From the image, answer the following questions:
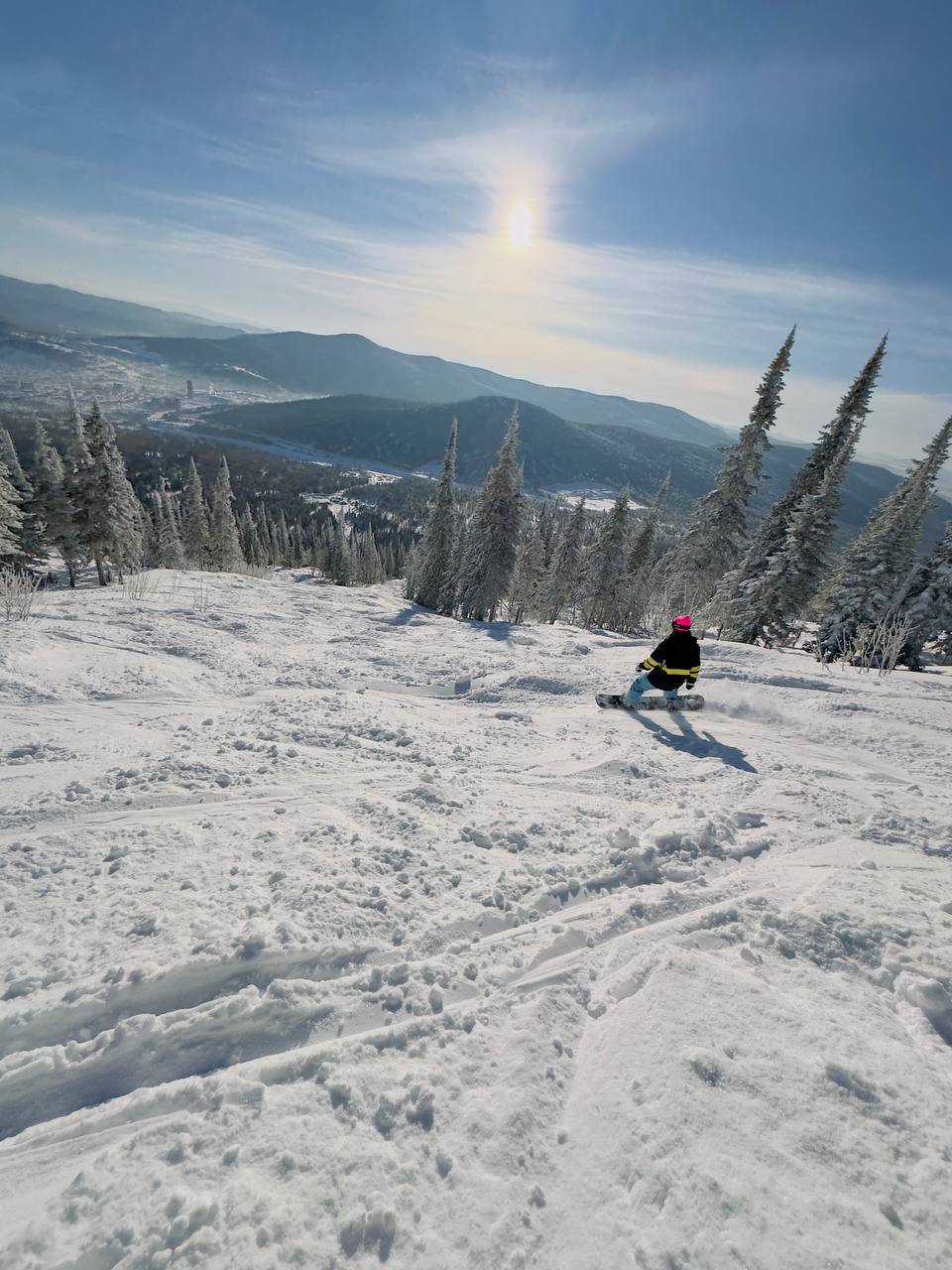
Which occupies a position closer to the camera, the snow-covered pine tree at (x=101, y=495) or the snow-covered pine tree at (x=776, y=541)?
the snow-covered pine tree at (x=776, y=541)

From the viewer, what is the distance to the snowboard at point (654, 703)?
7984 mm

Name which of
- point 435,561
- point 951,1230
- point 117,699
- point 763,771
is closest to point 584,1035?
point 951,1230

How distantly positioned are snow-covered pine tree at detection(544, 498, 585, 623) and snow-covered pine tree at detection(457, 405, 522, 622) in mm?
12653

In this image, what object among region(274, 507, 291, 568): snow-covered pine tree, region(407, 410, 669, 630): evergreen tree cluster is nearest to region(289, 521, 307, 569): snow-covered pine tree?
region(274, 507, 291, 568): snow-covered pine tree

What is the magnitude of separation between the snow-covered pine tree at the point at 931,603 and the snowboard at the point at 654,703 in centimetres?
2019

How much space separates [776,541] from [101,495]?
35.9 meters

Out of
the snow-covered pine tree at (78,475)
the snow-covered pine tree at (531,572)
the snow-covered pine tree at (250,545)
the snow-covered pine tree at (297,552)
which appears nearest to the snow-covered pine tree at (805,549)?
the snow-covered pine tree at (531,572)

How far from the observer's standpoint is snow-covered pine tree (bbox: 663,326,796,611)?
944 inches

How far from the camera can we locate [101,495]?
29.0 m

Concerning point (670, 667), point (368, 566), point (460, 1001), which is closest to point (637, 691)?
point (670, 667)

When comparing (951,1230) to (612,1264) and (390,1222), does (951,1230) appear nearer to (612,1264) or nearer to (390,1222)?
(612,1264)

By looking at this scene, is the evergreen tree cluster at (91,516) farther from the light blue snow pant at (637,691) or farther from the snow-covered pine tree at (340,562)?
the light blue snow pant at (637,691)

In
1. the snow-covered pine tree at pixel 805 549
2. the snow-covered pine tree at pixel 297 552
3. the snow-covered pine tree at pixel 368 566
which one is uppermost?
the snow-covered pine tree at pixel 805 549

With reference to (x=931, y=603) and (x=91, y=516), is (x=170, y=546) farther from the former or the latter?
(x=931, y=603)
